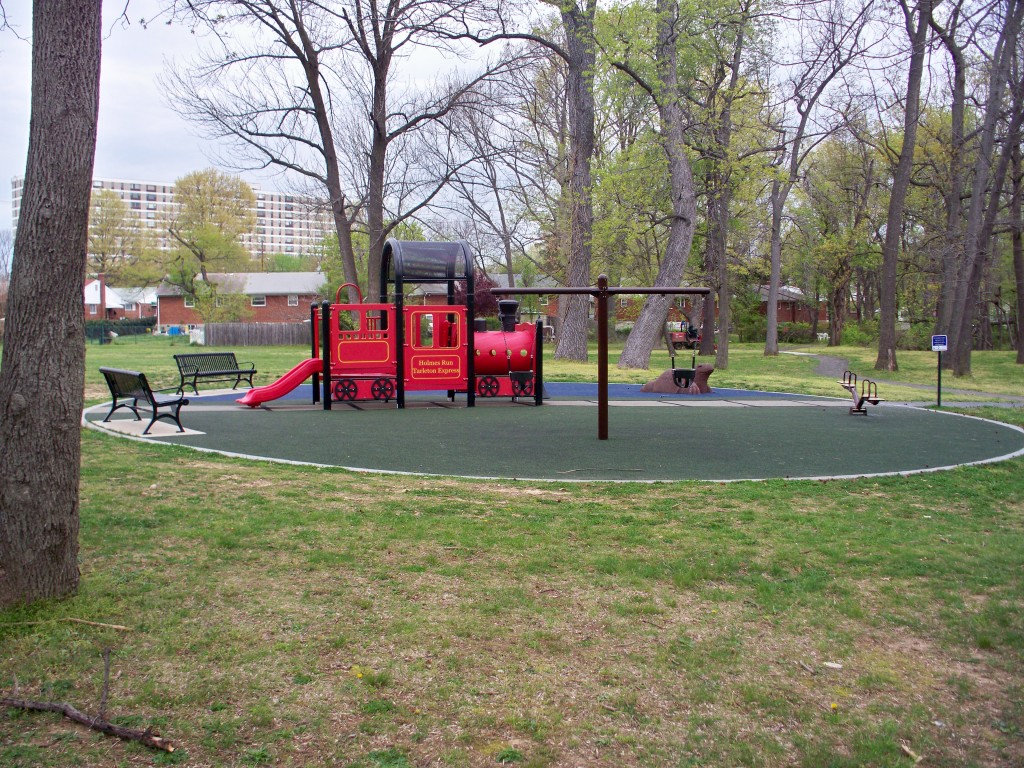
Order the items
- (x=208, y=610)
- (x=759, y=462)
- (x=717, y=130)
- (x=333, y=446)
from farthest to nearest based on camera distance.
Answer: (x=717, y=130) → (x=333, y=446) → (x=759, y=462) → (x=208, y=610)

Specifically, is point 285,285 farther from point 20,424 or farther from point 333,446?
point 20,424

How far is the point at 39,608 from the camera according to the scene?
439 cm

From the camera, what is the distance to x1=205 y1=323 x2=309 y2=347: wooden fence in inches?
2023

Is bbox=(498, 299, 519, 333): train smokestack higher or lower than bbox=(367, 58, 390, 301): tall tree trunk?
lower

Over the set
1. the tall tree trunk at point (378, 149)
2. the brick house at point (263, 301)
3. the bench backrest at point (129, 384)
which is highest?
the tall tree trunk at point (378, 149)

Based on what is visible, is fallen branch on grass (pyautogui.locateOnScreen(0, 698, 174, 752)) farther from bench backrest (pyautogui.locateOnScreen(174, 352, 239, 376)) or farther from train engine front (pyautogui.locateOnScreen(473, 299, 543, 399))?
bench backrest (pyautogui.locateOnScreen(174, 352, 239, 376))

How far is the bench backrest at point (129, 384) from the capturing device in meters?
11.8

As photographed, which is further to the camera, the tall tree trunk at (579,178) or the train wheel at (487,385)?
the tall tree trunk at (579,178)

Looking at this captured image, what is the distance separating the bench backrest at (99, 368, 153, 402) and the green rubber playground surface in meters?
0.87

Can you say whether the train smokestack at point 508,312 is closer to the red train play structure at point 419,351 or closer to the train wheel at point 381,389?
the red train play structure at point 419,351

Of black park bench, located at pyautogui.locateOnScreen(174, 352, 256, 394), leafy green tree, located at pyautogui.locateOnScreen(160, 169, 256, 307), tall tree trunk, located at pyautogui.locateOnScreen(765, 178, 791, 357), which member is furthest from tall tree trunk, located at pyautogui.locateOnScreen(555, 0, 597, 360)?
leafy green tree, located at pyautogui.locateOnScreen(160, 169, 256, 307)

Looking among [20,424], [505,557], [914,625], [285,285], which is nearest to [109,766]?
[20,424]

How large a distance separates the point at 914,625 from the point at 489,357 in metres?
13.4

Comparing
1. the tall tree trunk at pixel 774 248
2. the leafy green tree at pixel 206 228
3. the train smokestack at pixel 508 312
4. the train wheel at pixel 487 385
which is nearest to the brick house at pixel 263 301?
the leafy green tree at pixel 206 228
